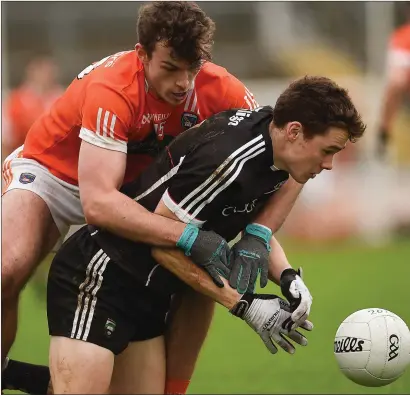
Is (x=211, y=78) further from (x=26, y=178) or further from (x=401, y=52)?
(x=401, y=52)

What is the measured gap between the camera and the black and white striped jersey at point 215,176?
407cm

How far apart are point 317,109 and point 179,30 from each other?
0.83 metres

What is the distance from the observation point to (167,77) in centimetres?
456

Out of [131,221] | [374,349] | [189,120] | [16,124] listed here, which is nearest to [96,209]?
[131,221]

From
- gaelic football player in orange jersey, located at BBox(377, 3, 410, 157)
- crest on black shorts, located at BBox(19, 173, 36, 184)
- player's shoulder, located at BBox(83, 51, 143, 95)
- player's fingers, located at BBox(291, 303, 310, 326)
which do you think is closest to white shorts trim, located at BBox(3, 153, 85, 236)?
crest on black shorts, located at BBox(19, 173, 36, 184)

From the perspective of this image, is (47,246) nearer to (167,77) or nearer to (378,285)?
(167,77)

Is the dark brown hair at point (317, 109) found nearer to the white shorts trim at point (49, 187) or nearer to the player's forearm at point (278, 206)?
the player's forearm at point (278, 206)

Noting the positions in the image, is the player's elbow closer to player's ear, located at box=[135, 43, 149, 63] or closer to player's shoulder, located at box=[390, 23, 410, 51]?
player's ear, located at box=[135, 43, 149, 63]

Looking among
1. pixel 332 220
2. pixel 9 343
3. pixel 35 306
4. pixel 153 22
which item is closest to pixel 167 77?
pixel 153 22

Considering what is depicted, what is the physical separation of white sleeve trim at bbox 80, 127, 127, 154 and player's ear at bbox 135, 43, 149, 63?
47 centimetres

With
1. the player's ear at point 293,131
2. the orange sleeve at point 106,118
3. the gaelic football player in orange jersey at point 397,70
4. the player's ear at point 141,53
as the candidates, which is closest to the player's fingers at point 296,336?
the player's ear at point 293,131

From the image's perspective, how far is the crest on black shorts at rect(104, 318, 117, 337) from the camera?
4.29 metres

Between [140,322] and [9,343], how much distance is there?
3.40ft

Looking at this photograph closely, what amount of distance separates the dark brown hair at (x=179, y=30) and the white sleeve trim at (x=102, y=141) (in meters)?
0.48
